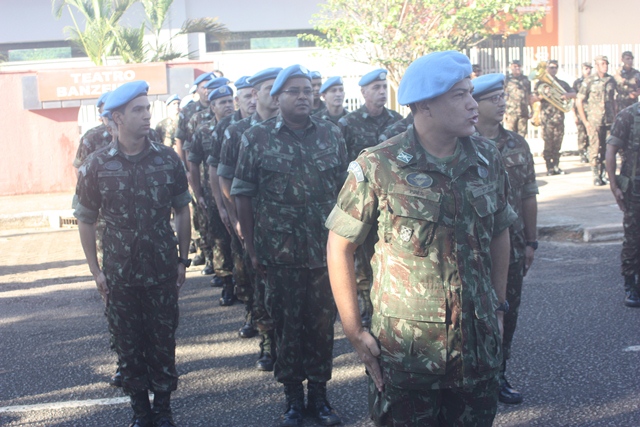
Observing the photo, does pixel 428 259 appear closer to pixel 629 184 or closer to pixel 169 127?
pixel 629 184

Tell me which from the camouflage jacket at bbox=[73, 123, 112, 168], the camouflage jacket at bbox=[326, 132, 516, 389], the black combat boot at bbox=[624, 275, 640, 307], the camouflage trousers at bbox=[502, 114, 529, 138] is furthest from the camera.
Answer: the camouflage trousers at bbox=[502, 114, 529, 138]

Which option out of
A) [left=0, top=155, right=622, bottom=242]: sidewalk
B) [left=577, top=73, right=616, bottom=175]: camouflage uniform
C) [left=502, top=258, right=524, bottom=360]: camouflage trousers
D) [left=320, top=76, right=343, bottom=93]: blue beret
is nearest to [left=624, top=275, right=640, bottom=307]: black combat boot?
[left=502, top=258, right=524, bottom=360]: camouflage trousers

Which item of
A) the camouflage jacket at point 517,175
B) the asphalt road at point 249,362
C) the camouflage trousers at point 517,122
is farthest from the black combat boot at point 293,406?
the camouflage trousers at point 517,122

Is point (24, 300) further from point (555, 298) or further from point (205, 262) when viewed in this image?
point (555, 298)

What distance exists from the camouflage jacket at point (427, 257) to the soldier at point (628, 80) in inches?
544

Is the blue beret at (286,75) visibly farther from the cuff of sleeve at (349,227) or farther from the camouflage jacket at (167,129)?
the camouflage jacket at (167,129)

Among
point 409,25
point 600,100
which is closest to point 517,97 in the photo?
point 600,100

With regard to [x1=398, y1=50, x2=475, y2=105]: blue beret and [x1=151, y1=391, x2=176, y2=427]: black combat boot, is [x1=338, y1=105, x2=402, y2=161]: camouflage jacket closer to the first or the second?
[x1=151, y1=391, x2=176, y2=427]: black combat boot

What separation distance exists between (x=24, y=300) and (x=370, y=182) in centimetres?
694

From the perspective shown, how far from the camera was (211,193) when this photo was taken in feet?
27.5

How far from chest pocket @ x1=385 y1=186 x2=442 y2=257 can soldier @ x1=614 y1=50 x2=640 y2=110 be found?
45.7 feet

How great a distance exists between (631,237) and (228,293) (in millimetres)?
3845

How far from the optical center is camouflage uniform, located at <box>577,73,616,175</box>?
47.5 ft

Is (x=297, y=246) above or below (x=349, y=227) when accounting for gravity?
below
